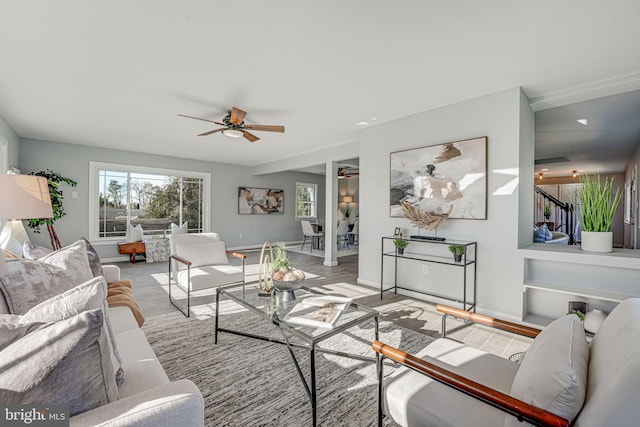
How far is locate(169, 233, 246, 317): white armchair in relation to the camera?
333cm

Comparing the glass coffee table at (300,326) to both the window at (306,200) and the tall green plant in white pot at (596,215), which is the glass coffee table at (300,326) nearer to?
the tall green plant in white pot at (596,215)

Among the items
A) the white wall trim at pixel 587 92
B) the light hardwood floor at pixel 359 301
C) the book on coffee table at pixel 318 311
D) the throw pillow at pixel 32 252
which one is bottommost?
the light hardwood floor at pixel 359 301

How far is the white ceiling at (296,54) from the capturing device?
1896 mm

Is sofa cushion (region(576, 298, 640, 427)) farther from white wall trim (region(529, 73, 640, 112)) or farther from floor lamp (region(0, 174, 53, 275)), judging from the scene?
floor lamp (region(0, 174, 53, 275))

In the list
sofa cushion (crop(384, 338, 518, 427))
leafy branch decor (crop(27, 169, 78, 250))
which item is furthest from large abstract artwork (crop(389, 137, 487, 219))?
leafy branch decor (crop(27, 169, 78, 250))

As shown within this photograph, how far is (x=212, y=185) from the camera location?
25.6 ft

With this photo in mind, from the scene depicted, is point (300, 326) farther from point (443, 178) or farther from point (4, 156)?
point (4, 156)

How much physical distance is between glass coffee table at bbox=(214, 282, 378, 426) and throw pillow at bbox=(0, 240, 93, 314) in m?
1.03

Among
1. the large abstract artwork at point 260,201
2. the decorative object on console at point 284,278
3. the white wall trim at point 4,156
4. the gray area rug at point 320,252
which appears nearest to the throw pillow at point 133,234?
the white wall trim at point 4,156

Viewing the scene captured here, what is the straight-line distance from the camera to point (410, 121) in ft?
12.9

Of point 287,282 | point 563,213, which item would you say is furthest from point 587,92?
point 563,213

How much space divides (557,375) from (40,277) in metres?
2.56

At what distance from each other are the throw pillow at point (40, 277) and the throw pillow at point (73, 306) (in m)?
0.73

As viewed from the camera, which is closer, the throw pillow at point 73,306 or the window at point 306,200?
the throw pillow at point 73,306
